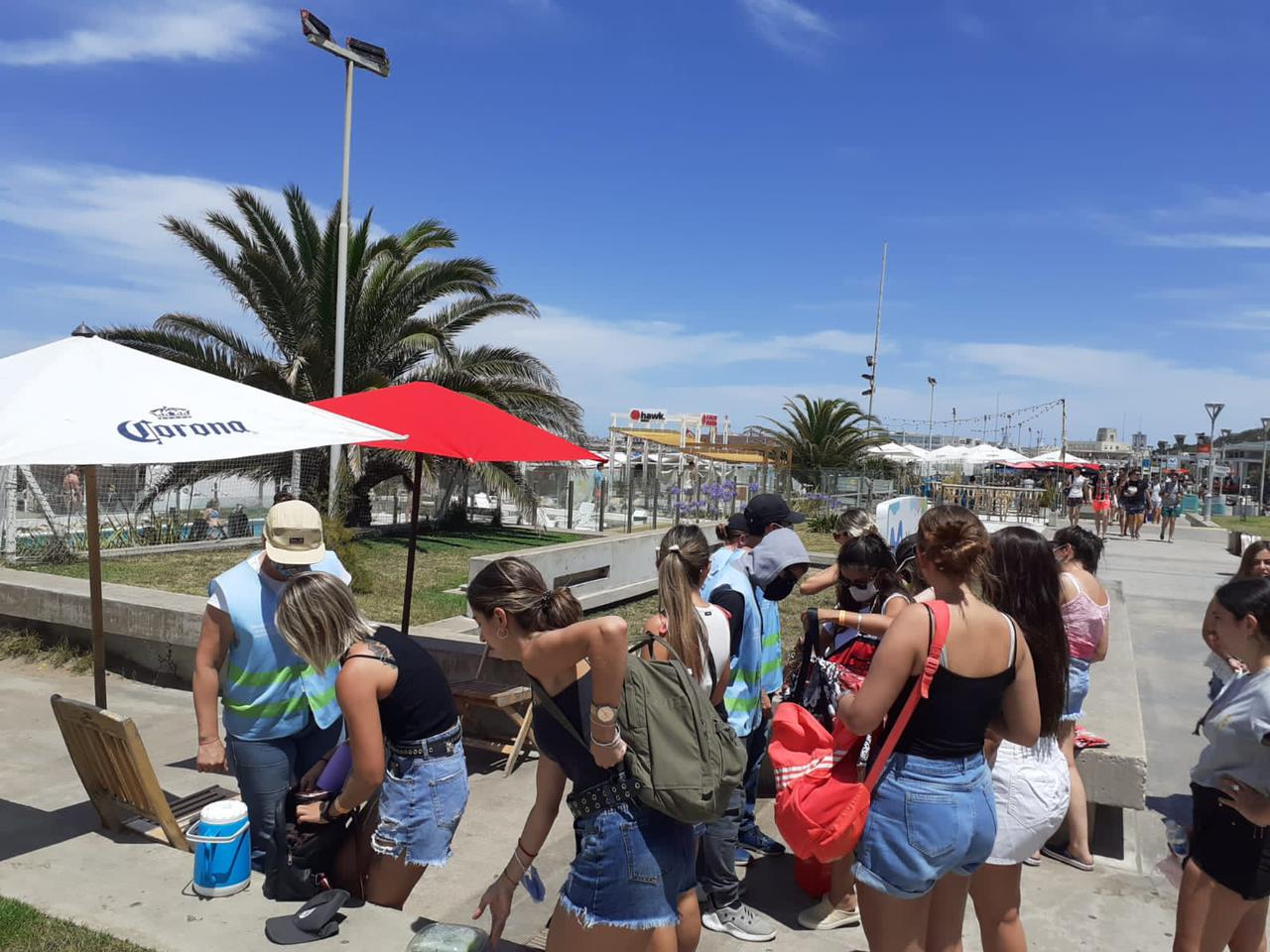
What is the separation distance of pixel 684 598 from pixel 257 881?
5.87 feet

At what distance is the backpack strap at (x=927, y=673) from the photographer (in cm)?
240

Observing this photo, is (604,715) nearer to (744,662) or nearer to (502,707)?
(744,662)

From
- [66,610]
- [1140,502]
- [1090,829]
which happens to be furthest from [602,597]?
[1140,502]

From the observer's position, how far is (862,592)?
4.22 m

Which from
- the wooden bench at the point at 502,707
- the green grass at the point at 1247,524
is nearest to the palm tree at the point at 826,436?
the green grass at the point at 1247,524

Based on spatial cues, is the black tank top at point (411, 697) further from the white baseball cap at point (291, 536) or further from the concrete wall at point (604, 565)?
the concrete wall at point (604, 565)

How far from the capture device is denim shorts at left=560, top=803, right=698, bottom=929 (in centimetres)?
234

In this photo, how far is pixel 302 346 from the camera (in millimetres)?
16922

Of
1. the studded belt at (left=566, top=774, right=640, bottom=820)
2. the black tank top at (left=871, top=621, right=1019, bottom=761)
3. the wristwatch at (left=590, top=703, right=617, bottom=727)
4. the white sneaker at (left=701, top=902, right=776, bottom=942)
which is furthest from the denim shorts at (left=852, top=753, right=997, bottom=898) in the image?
the white sneaker at (left=701, top=902, right=776, bottom=942)

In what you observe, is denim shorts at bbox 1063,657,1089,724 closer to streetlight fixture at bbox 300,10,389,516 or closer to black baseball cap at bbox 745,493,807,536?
black baseball cap at bbox 745,493,807,536

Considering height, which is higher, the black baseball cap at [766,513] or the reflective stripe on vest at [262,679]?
the black baseball cap at [766,513]

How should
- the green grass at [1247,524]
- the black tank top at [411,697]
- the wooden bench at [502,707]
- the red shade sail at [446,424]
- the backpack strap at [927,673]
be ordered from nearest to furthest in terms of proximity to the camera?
the backpack strap at [927,673] → the black tank top at [411,697] → the red shade sail at [446,424] → the wooden bench at [502,707] → the green grass at [1247,524]

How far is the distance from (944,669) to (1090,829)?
3.33 metres

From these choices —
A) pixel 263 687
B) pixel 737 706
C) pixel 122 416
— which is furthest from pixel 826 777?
pixel 122 416
